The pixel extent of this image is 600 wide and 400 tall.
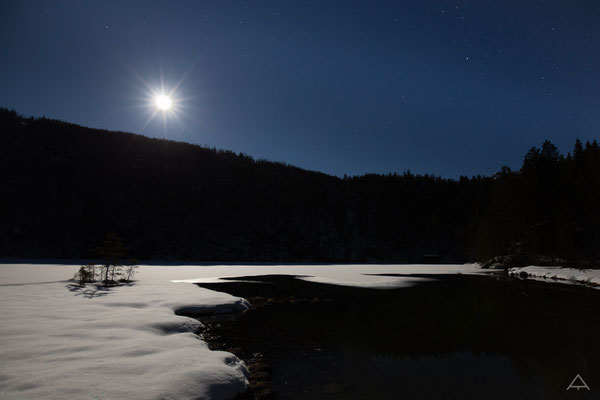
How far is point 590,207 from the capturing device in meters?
48.0

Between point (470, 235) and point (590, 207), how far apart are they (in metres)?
32.5

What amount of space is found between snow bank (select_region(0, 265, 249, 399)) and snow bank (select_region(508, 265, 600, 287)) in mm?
38284

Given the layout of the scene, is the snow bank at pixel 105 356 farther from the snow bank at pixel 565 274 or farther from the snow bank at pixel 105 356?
the snow bank at pixel 565 274

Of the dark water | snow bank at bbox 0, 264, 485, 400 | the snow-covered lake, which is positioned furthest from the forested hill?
snow bank at bbox 0, 264, 485, 400

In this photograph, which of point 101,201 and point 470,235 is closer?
point 470,235

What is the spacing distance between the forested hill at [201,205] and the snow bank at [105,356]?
254 ft

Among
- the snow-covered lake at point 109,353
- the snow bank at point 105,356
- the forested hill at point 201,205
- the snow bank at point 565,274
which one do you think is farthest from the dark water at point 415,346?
the forested hill at point 201,205

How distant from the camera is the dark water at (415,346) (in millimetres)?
9039

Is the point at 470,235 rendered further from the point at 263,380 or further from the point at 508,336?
the point at 263,380

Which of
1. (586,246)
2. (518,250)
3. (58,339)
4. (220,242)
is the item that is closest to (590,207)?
(586,246)

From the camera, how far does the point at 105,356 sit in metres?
8.28

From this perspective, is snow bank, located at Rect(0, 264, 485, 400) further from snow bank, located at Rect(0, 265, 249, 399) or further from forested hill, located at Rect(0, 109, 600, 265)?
forested hill, located at Rect(0, 109, 600, 265)

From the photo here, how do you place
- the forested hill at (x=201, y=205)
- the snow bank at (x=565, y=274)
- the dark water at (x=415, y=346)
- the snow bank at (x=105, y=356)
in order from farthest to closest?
the forested hill at (x=201, y=205) → the snow bank at (x=565, y=274) → the dark water at (x=415, y=346) → the snow bank at (x=105, y=356)

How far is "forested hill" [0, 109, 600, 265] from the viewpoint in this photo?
107312mm
